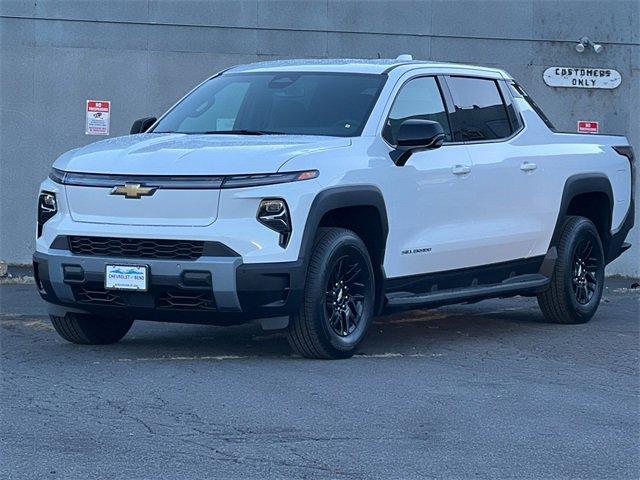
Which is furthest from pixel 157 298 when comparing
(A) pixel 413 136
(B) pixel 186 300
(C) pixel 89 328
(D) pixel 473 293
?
(D) pixel 473 293

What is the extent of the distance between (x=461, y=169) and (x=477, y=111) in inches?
33.4

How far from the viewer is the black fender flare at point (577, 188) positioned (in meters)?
11.0

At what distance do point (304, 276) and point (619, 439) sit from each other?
7.65ft

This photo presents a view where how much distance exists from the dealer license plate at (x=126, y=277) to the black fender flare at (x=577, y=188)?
3.96 m

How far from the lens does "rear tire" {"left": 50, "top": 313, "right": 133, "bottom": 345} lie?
29.9 ft

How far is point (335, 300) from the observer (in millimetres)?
8641

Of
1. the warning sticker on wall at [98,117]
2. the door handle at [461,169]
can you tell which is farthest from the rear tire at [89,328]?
the warning sticker on wall at [98,117]

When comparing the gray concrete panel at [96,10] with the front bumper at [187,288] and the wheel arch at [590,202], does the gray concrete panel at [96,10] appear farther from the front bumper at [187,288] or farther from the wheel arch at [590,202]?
the front bumper at [187,288]

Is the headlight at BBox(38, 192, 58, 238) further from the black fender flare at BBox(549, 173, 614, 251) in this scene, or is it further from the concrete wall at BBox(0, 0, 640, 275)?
the concrete wall at BBox(0, 0, 640, 275)

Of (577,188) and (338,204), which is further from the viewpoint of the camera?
(577,188)

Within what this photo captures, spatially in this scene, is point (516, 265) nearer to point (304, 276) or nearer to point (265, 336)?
point (265, 336)

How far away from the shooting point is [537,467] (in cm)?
597

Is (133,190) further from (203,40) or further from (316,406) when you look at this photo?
(203,40)

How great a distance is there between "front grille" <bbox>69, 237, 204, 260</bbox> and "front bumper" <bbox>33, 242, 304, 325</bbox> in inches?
1.8
